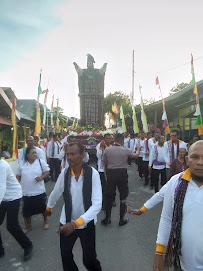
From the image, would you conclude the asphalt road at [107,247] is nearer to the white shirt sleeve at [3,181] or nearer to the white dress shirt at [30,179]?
the white dress shirt at [30,179]

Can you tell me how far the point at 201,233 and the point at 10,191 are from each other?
2.71 meters

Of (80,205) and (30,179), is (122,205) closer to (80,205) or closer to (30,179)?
(30,179)

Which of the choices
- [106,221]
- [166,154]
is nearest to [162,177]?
[166,154]

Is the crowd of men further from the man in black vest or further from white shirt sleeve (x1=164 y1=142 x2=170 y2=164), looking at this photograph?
white shirt sleeve (x1=164 y1=142 x2=170 y2=164)

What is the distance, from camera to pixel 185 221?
1.71 metres

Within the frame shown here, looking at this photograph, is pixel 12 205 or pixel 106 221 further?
pixel 106 221

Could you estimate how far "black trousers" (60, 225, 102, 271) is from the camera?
2512 millimetres

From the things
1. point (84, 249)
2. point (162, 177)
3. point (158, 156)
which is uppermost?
point (158, 156)

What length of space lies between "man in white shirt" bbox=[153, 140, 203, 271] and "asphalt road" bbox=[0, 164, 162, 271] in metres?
1.67

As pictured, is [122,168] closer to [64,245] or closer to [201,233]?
[64,245]

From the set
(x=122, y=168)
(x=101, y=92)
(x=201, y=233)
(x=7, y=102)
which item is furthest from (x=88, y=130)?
(x=201, y=233)

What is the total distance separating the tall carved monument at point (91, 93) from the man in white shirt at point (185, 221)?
1590cm

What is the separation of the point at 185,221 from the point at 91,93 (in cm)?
1702

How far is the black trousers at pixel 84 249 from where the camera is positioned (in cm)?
251
